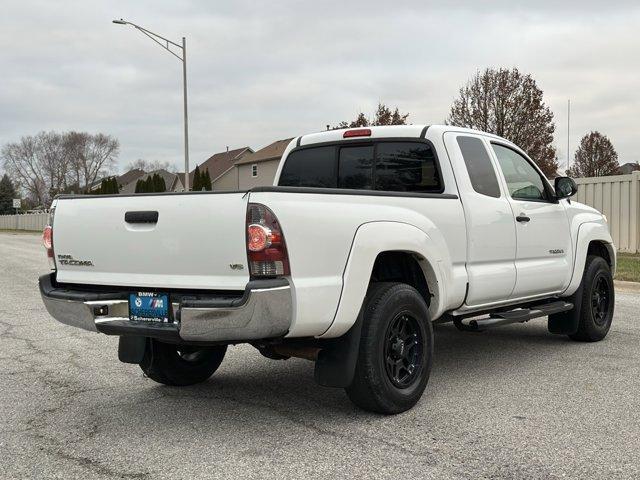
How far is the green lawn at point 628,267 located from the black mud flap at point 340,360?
9374mm

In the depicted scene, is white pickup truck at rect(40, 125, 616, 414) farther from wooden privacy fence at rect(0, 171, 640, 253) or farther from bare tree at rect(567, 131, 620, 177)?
bare tree at rect(567, 131, 620, 177)

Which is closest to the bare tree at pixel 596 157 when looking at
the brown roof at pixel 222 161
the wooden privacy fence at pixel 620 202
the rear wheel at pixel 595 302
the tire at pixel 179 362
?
the brown roof at pixel 222 161

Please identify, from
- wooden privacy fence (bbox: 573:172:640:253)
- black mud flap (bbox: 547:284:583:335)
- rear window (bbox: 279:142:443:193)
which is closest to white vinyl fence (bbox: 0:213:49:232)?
wooden privacy fence (bbox: 573:172:640:253)

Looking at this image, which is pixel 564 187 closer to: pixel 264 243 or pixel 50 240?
pixel 264 243

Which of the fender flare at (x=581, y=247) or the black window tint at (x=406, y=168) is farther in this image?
the fender flare at (x=581, y=247)

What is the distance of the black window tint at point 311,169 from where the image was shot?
19.6 ft

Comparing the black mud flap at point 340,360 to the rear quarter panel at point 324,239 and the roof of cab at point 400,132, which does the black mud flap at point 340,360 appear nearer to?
the rear quarter panel at point 324,239

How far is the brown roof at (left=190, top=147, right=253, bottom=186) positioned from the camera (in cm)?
7165

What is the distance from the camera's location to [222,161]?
75375 mm

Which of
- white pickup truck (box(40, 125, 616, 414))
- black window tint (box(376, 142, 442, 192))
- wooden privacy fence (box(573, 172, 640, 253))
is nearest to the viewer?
white pickup truck (box(40, 125, 616, 414))

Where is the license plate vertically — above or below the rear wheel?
above

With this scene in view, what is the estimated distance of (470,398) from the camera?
4980 mm

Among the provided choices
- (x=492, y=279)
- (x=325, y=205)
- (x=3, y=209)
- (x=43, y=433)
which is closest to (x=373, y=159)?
(x=492, y=279)

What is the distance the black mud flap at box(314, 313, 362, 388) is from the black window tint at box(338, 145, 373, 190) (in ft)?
5.62
